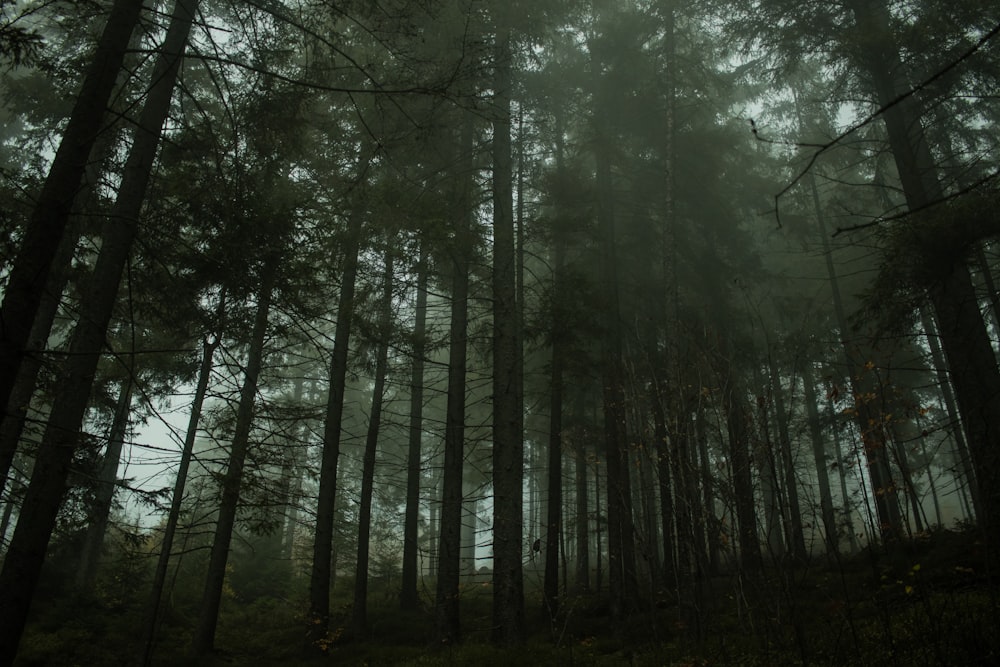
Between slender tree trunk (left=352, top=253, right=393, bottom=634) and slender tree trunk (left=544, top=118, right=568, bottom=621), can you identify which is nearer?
slender tree trunk (left=544, top=118, right=568, bottom=621)

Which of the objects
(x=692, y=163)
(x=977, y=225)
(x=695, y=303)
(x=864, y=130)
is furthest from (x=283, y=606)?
(x=864, y=130)

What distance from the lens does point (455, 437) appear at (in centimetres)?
1071

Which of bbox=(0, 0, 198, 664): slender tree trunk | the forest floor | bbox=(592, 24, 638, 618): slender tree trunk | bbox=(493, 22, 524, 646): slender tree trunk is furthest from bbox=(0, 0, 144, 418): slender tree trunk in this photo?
bbox=(592, 24, 638, 618): slender tree trunk

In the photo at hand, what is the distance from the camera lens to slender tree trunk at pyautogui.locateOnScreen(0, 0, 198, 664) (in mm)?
4086

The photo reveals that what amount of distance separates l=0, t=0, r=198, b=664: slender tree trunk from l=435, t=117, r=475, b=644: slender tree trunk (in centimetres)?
453

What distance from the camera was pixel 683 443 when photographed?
4984 millimetres

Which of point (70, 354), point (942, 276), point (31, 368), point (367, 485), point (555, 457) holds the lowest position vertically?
point (70, 354)

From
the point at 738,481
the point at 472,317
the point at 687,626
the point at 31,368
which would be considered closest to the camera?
the point at 738,481

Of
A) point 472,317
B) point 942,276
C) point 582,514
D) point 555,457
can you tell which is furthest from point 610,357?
point 582,514

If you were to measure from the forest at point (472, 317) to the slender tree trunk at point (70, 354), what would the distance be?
1.2 inches

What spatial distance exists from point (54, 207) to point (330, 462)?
777 centimetres

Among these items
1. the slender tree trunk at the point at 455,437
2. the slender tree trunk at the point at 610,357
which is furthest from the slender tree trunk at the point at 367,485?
the slender tree trunk at the point at 610,357

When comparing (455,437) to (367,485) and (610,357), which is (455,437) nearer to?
(610,357)

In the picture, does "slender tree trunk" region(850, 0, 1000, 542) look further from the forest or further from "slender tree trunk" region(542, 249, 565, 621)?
"slender tree trunk" region(542, 249, 565, 621)
